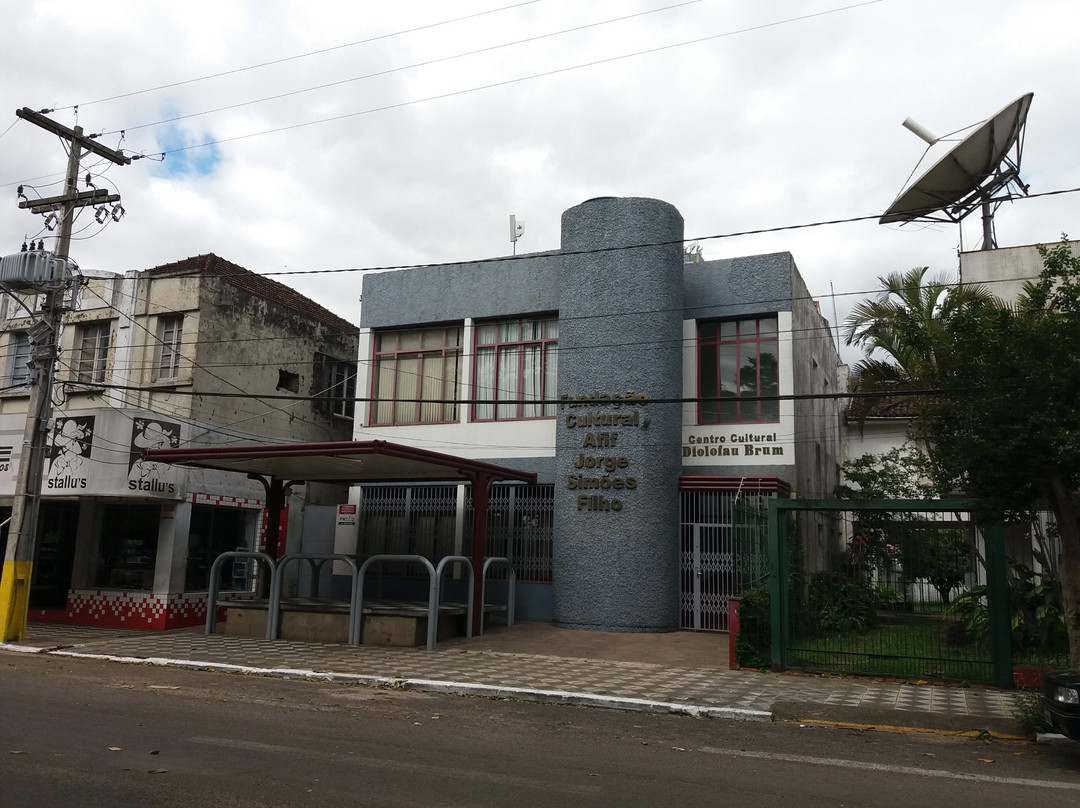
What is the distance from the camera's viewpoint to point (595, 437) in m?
17.6

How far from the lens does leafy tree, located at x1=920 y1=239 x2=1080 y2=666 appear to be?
8.87m

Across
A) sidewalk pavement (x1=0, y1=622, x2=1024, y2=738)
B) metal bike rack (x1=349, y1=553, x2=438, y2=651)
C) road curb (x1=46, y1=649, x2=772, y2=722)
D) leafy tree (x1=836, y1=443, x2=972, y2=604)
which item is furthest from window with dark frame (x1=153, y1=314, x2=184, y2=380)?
leafy tree (x1=836, y1=443, x2=972, y2=604)

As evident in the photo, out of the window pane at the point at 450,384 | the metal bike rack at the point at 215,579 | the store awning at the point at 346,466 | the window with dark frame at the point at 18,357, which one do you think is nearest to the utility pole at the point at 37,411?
the store awning at the point at 346,466

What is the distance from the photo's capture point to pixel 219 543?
66.2ft

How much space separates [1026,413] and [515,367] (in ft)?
39.3

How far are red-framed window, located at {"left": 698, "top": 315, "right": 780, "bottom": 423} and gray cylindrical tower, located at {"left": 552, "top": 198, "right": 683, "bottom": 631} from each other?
68 centimetres

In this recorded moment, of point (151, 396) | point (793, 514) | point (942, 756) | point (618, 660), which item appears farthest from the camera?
point (151, 396)

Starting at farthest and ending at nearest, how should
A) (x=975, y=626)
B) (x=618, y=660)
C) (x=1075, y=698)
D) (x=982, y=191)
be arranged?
(x=982, y=191)
(x=618, y=660)
(x=975, y=626)
(x=1075, y=698)

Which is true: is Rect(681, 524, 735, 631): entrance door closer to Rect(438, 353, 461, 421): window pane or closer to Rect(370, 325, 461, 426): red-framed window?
Rect(438, 353, 461, 421): window pane

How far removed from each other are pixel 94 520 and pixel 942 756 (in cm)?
1765

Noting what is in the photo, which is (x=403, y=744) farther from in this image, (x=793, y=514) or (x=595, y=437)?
(x=595, y=437)

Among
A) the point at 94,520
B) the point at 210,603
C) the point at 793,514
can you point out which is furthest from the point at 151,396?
the point at 793,514

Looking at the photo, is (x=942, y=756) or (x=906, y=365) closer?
Answer: (x=942, y=756)

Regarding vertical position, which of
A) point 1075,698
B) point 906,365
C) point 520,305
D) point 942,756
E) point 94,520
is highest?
point 520,305
